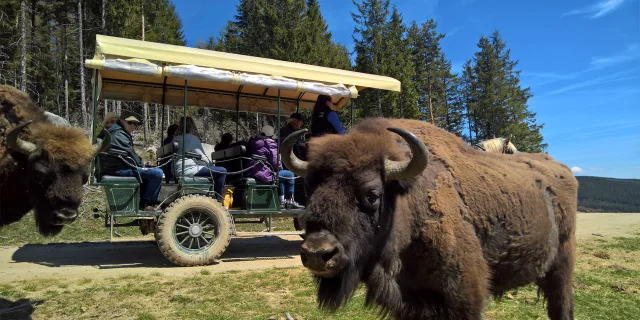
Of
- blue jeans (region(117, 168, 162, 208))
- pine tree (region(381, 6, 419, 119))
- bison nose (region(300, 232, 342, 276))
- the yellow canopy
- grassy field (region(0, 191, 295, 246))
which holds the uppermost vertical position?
pine tree (region(381, 6, 419, 119))

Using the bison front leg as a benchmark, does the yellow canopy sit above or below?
above

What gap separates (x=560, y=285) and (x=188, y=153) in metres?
6.72

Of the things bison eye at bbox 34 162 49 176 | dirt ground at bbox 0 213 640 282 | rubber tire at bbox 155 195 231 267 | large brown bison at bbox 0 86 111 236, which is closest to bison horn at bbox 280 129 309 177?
large brown bison at bbox 0 86 111 236

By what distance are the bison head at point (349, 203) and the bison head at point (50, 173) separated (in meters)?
3.91

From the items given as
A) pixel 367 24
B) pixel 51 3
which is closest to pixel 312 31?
pixel 367 24

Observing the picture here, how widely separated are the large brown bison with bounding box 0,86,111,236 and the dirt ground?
5.90ft

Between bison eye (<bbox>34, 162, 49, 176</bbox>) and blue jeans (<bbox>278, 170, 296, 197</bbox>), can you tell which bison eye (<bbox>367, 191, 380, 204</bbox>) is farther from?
blue jeans (<bbox>278, 170, 296, 197</bbox>)

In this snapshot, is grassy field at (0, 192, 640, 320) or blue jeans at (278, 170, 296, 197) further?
blue jeans at (278, 170, 296, 197)

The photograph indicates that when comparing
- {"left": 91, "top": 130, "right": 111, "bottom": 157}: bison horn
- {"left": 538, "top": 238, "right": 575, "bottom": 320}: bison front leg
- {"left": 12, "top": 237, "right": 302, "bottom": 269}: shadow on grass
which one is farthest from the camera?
{"left": 12, "top": 237, "right": 302, "bottom": 269}: shadow on grass

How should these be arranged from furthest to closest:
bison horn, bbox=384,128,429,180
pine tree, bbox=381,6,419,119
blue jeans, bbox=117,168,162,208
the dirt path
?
pine tree, bbox=381,6,419,119, blue jeans, bbox=117,168,162,208, the dirt path, bison horn, bbox=384,128,429,180

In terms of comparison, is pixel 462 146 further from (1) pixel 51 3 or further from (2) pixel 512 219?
(1) pixel 51 3

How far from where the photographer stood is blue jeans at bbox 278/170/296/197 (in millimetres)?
8836

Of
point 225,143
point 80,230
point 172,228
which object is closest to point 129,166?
point 172,228

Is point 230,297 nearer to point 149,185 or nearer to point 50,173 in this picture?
point 50,173
